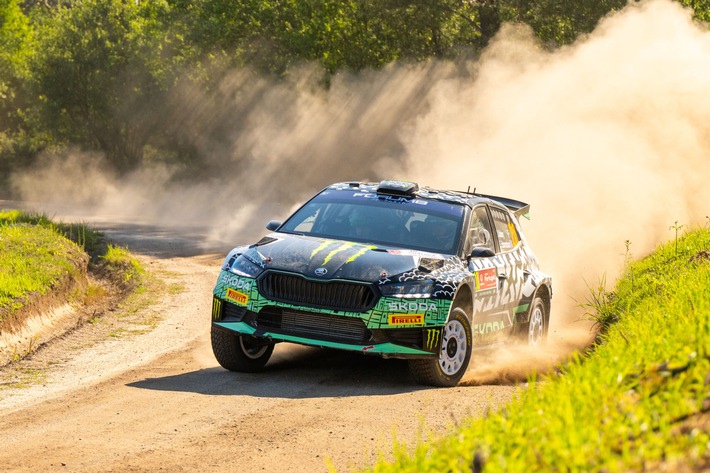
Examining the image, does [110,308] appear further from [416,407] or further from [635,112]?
[635,112]

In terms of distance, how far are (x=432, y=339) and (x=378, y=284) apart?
65 cm

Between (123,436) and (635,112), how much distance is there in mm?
18156

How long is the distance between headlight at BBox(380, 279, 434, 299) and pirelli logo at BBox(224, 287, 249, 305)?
1207 millimetres

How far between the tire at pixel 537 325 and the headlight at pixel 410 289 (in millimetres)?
2494

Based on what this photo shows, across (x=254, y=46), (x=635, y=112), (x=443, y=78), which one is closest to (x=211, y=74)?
(x=254, y=46)

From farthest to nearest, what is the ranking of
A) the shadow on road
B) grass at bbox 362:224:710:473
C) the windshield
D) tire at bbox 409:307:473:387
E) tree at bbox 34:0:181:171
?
1. tree at bbox 34:0:181:171
2. the windshield
3. tire at bbox 409:307:473:387
4. the shadow on road
5. grass at bbox 362:224:710:473

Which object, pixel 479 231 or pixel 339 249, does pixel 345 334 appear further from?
pixel 479 231

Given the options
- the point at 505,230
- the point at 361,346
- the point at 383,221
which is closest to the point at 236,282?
the point at 361,346

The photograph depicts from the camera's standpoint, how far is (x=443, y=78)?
3650 centimetres

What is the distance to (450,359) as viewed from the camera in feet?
31.5

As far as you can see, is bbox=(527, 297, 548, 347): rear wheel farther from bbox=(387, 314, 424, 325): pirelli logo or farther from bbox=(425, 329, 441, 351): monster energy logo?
bbox=(387, 314, 424, 325): pirelli logo

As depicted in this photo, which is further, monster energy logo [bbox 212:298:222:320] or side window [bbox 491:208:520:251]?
side window [bbox 491:208:520:251]

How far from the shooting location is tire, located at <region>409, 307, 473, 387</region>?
9.41 metres

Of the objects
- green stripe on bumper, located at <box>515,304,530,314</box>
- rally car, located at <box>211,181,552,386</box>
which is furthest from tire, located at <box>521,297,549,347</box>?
rally car, located at <box>211,181,552,386</box>
